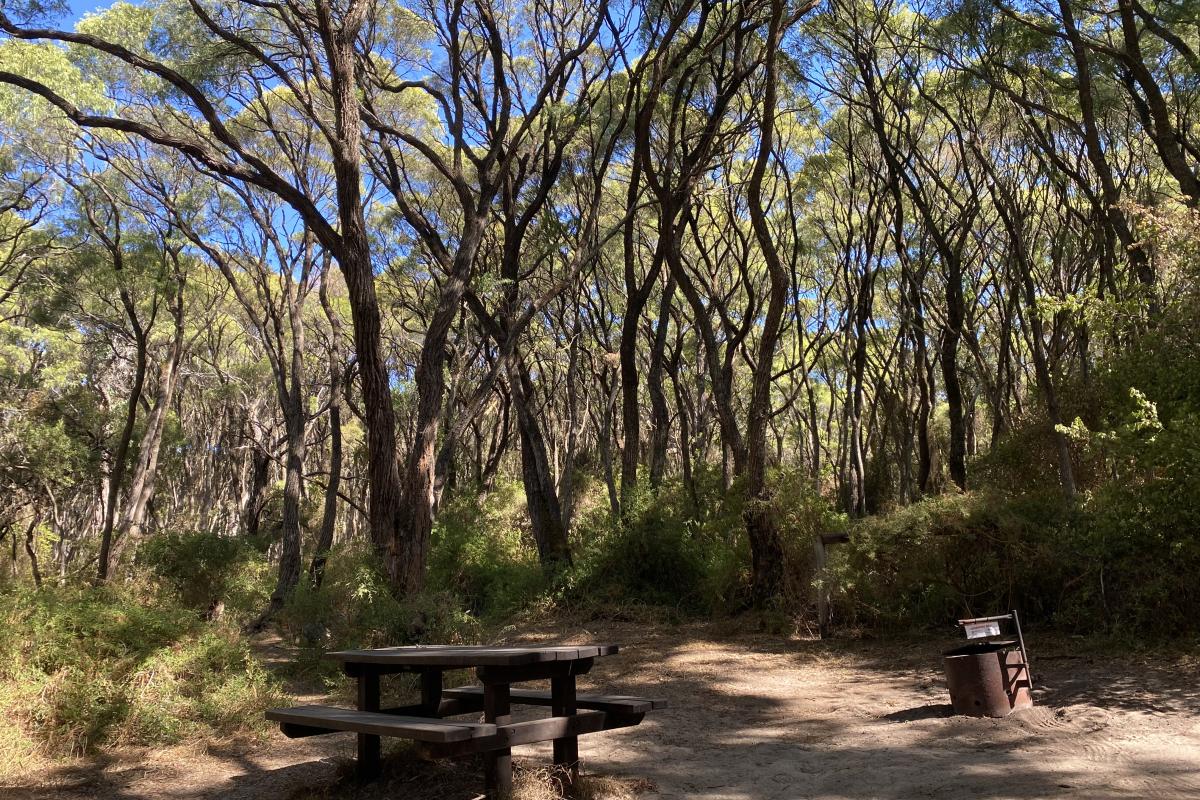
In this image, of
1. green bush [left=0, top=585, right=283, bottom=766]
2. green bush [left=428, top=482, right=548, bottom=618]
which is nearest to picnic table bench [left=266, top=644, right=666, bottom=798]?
green bush [left=0, top=585, right=283, bottom=766]

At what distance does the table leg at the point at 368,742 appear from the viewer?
16.5 feet

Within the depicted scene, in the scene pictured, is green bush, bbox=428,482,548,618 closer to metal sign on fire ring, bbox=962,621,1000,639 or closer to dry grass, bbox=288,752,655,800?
dry grass, bbox=288,752,655,800

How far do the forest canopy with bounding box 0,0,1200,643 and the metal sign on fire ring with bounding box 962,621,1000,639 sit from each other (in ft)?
7.56

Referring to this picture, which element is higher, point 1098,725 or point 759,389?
point 759,389

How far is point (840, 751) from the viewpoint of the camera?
5.55m

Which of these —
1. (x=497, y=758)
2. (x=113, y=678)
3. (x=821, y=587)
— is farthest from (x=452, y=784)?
(x=821, y=587)

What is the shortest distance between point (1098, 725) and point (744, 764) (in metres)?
2.32

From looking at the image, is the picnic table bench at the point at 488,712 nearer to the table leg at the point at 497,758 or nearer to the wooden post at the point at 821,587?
the table leg at the point at 497,758

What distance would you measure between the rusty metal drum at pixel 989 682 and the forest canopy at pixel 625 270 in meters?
2.46

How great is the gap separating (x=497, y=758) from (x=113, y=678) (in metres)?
3.73

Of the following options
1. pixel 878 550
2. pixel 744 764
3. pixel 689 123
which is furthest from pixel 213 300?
pixel 744 764

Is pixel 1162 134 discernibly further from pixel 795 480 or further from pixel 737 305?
pixel 737 305

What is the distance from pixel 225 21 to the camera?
43.2 feet

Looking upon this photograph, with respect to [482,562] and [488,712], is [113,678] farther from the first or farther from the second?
[482,562]
